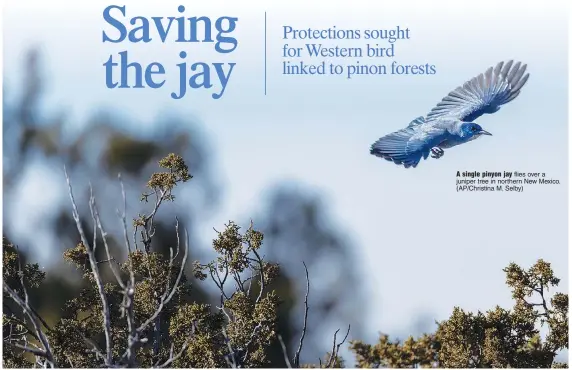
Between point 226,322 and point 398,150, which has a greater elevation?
Answer: point 398,150

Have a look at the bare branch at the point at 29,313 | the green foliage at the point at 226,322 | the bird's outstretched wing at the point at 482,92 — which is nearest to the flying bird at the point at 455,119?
the bird's outstretched wing at the point at 482,92

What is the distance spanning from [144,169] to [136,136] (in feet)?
0.92

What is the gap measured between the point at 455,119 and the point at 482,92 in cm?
30

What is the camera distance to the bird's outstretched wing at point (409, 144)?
905 centimetres

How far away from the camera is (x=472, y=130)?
29.8 ft

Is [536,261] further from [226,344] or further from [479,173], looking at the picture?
[226,344]

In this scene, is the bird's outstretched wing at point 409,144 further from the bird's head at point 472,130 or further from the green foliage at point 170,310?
the green foliage at point 170,310

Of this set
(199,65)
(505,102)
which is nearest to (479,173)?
(505,102)

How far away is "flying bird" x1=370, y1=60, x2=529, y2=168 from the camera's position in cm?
897

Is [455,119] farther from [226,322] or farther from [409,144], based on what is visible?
[226,322]

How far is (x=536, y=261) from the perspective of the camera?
8.66 meters

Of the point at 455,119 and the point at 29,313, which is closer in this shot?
Result: the point at 29,313

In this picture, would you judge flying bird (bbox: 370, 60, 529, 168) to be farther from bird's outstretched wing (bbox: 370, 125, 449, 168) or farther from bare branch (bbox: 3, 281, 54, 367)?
bare branch (bbox: 3, 281, 54, 367)

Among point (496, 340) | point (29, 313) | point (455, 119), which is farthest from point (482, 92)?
point (29, 313)
